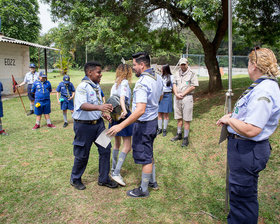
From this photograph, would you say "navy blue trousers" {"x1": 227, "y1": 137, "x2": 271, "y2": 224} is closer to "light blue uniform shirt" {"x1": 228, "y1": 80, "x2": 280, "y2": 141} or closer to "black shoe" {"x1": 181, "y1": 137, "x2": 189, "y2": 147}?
"light blue uniform shirt" {"x1": 228, "y1": 80, "x2": 280, "y2": 141}

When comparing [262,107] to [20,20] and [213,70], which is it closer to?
[213,70]

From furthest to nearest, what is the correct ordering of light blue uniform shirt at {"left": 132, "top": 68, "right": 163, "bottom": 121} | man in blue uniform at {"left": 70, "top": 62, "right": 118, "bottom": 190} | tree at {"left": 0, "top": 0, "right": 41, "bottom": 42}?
1. tree at {"left": 0, "top": 0, "right": 41, "bottom": 42}
2. man in blue uniform at {"left": 70, "top": 62, "right": 118, "bottom": 190}
3. light blue uniform shirt at {"left": 132, "top": 68, "right": 163, "bottom": 121}

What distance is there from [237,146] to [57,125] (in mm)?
6805

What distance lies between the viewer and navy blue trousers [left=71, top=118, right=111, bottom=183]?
3664 mm

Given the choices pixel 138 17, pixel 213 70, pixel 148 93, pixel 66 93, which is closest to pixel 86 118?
pixel 148 93

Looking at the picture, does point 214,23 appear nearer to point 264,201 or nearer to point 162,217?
point 264,201

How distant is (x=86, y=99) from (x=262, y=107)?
2342 mm

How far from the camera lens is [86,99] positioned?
3508 millimetres

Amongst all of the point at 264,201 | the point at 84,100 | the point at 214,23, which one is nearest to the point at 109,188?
the point at 84,100

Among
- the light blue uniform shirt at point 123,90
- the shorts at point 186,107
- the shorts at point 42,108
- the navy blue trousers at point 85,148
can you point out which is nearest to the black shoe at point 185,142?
the shorts at point 186,107

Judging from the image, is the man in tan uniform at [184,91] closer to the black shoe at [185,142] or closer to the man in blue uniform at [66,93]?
the black shoe at [185,142]

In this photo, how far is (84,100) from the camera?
3.48 metres

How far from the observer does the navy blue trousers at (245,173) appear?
7.17 feet

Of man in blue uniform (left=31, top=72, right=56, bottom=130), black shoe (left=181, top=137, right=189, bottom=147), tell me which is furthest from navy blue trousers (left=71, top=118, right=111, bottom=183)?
man in blue uniform (left=31, top=72, right=56, bottom=130)
